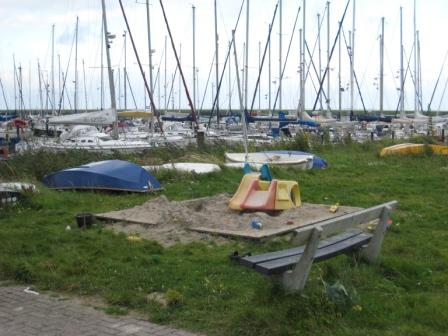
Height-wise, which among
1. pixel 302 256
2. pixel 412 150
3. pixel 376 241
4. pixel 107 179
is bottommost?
pixel 412 150

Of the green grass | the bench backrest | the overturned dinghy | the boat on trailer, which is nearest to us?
the green grass

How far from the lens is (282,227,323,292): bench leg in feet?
16.7

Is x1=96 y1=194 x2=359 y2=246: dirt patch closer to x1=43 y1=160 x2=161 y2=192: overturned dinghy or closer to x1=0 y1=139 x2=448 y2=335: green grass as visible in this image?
x1=0 y1=139 x2=448 y2=335: green grass

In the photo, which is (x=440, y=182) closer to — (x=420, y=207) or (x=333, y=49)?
(x=420, y=207)

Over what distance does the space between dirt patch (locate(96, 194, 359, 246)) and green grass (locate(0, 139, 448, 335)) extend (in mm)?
395

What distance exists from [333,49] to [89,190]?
119ft

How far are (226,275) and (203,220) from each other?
9.12 ft

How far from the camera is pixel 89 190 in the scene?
12.7 m

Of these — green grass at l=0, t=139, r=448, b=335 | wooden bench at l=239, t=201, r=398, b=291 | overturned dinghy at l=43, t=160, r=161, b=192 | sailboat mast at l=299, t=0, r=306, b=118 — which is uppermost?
sailboat mast at l=299, t=0, r=306, b=118

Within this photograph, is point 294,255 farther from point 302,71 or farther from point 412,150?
point 302,71

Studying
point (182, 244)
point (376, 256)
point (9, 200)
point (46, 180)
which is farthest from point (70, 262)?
point (46, 180)

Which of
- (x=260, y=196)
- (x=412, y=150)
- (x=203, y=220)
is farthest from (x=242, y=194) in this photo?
(x=412, y=150)

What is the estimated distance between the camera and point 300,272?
5113 millimetres

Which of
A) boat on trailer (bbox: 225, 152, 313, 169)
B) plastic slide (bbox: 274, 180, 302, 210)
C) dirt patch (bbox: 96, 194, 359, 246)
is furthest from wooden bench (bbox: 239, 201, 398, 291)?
boat on trailer (bbox: 225, 152, 313, 169)
